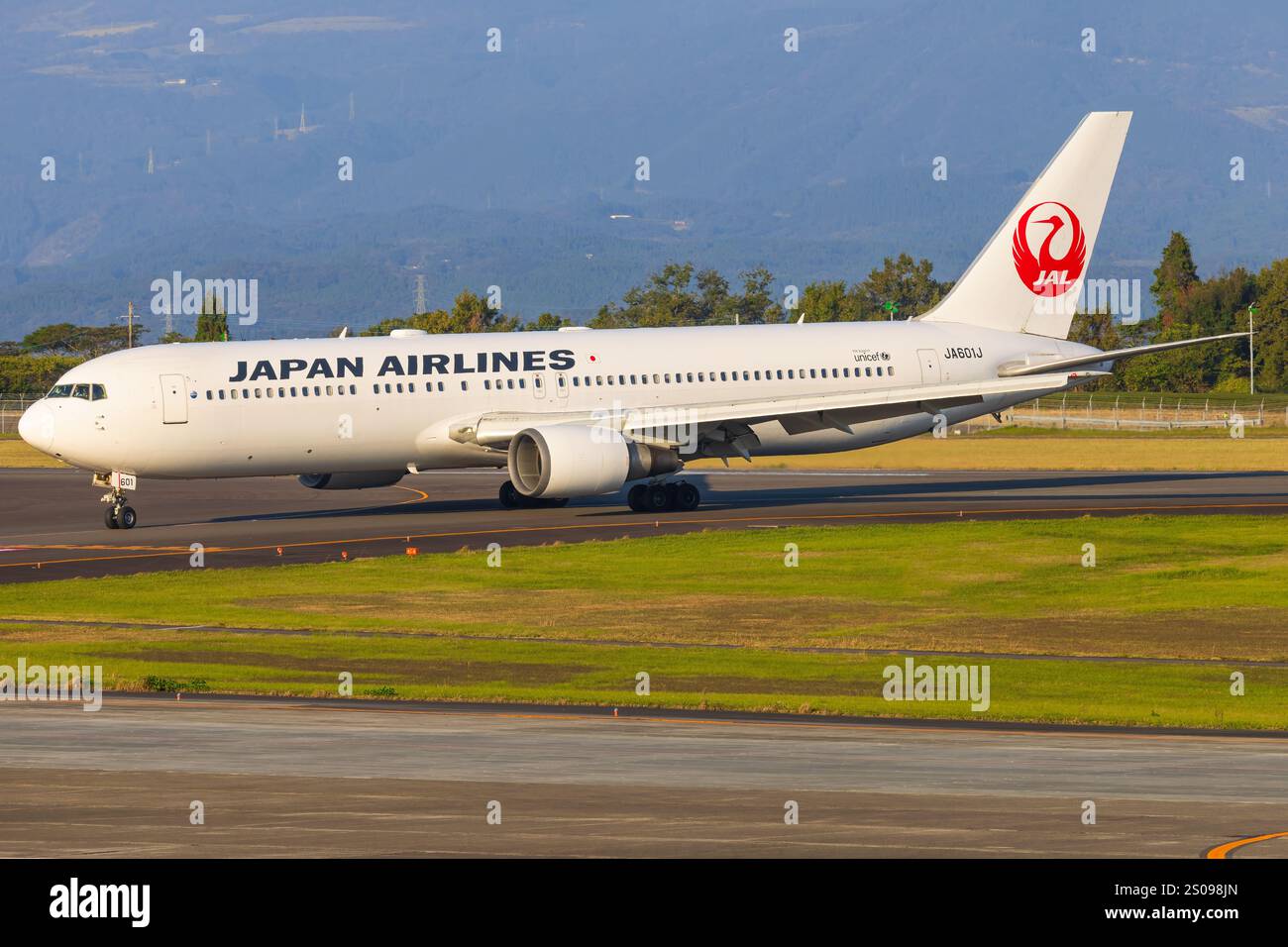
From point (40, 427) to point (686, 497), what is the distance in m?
17.8

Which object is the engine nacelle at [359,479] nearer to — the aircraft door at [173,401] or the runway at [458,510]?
the runway at [458,510]

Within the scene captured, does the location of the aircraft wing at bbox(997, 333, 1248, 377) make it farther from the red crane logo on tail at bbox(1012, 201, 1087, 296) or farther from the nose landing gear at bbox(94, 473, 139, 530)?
the nose landing gear at bbox(94, 473, 139, 530)

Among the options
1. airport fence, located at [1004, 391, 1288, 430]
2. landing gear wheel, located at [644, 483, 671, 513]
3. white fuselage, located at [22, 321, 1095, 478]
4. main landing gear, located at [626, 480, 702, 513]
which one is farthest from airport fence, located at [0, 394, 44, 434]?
landing gear wheel, located at [644, 483, 671, 513]

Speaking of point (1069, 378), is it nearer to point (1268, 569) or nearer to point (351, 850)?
point (1268, 569)

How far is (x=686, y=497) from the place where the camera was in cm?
5575

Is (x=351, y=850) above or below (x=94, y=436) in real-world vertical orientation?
below

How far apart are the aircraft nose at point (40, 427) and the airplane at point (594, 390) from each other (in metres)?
0.07

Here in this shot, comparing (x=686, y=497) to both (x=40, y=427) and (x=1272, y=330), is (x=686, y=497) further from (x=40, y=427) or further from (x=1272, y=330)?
(x=1272, y=330)

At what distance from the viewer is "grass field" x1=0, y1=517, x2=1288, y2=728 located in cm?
2864

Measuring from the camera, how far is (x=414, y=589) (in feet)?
132
